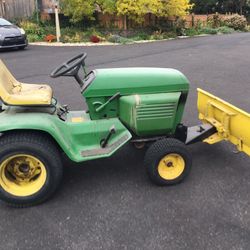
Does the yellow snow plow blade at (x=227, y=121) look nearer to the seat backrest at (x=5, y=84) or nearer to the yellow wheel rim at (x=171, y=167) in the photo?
the yellow wheel rim at (x=171, y=167)

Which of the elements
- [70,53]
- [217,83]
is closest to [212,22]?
[70,53]

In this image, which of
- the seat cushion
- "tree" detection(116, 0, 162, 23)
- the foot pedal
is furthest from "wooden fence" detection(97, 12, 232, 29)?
the foot pedal

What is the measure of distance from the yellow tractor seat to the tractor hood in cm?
40

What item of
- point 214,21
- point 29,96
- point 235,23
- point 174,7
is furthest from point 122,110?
point 235,23

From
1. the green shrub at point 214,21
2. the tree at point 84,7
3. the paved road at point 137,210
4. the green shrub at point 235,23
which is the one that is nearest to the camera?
the paved road at point 137,210

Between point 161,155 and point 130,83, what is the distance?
73 cm

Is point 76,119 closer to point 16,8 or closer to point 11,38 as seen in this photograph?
point 11,38

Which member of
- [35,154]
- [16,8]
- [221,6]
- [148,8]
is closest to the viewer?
[35,154]

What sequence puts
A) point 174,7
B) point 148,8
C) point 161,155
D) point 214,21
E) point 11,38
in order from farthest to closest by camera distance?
point 214,21 < point 174,7 < point 148,8 < point 11,38 < point 161,155

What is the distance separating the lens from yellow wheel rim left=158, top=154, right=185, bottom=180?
3.21m

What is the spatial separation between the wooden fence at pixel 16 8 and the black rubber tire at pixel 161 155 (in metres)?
17.5

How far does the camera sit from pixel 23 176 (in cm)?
302

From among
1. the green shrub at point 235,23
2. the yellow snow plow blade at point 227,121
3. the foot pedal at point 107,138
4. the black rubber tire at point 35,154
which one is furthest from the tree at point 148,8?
the black rubber tire at point 35,154

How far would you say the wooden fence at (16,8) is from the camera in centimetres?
1878
